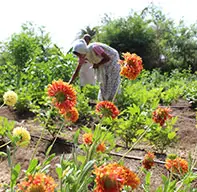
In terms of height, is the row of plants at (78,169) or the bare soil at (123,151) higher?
the row of plants at (78,169)

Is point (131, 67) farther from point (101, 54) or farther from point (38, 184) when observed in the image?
point (101, 54)

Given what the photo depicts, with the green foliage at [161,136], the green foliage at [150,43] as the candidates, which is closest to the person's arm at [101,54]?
the green foliage at [161,136]

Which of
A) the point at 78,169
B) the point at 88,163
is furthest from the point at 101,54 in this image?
the point at 88,163

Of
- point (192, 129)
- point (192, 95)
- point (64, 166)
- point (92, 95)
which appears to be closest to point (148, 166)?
point (64, 166)

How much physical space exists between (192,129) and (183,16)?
2448 cm

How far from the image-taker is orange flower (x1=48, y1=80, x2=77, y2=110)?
47.9 inches

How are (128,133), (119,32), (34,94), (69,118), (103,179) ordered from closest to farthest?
(103,179) < (69,118) < (128,133) < (34,94) < (119,32)

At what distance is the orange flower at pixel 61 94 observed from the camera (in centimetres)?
122

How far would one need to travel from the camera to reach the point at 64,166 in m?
1.12

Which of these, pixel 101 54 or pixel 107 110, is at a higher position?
pixel 107 110

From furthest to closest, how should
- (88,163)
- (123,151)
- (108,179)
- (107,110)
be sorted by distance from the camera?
(123,151)
(107,110)
(88,163)
(108,179)

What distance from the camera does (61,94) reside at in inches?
48.0

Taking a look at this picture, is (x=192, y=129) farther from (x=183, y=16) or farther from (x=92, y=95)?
(x=183, y=16)

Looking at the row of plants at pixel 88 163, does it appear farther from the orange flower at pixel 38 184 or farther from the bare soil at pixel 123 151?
the bare soil at pixel 123 151
